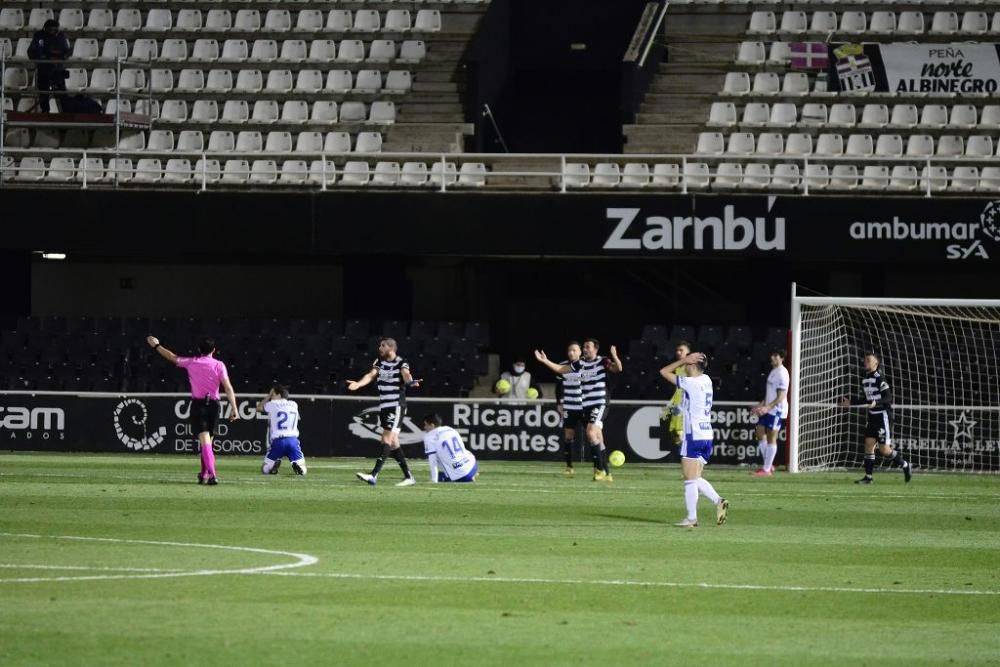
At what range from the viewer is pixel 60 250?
31891 millimetres

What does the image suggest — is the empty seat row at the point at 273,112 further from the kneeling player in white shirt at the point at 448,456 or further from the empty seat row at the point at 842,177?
the kneeling player in white shirt at the point at 448,456

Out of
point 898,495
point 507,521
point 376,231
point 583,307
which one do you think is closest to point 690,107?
point 583,307

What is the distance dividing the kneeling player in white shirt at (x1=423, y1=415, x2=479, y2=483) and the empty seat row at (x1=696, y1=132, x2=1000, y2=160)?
12601 millimetres

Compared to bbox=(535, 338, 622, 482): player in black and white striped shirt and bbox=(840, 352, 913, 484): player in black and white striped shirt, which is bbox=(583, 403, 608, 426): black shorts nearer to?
bbox=(535, 338, 622, 482): player in black and white striped shirt

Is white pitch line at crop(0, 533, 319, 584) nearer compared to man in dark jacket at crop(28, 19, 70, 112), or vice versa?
white pitch line at crop(0, 533, 319, 584)

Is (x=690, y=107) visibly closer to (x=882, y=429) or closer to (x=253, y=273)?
(x=253, y=273)

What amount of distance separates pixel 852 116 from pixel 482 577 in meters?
24.0

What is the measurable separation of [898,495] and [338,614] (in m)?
12.9

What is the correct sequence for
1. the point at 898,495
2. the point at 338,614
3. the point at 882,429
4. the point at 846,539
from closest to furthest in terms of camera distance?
the point at 338,614 → the point at 846,539 → the point at 898,495 → the point at 882,429

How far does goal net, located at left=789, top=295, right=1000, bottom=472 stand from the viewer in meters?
27.9

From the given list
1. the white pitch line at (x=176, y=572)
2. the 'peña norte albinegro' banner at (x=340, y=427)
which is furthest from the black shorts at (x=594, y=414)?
the white pitch line at (x=176, y=572)

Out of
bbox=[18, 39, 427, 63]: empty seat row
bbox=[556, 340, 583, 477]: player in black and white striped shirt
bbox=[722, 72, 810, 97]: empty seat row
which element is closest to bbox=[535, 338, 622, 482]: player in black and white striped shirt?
bbox=[556, 340, 583, 477]: player in black and white striped shirt

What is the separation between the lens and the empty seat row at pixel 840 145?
1304 inches

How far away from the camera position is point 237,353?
31.3m
